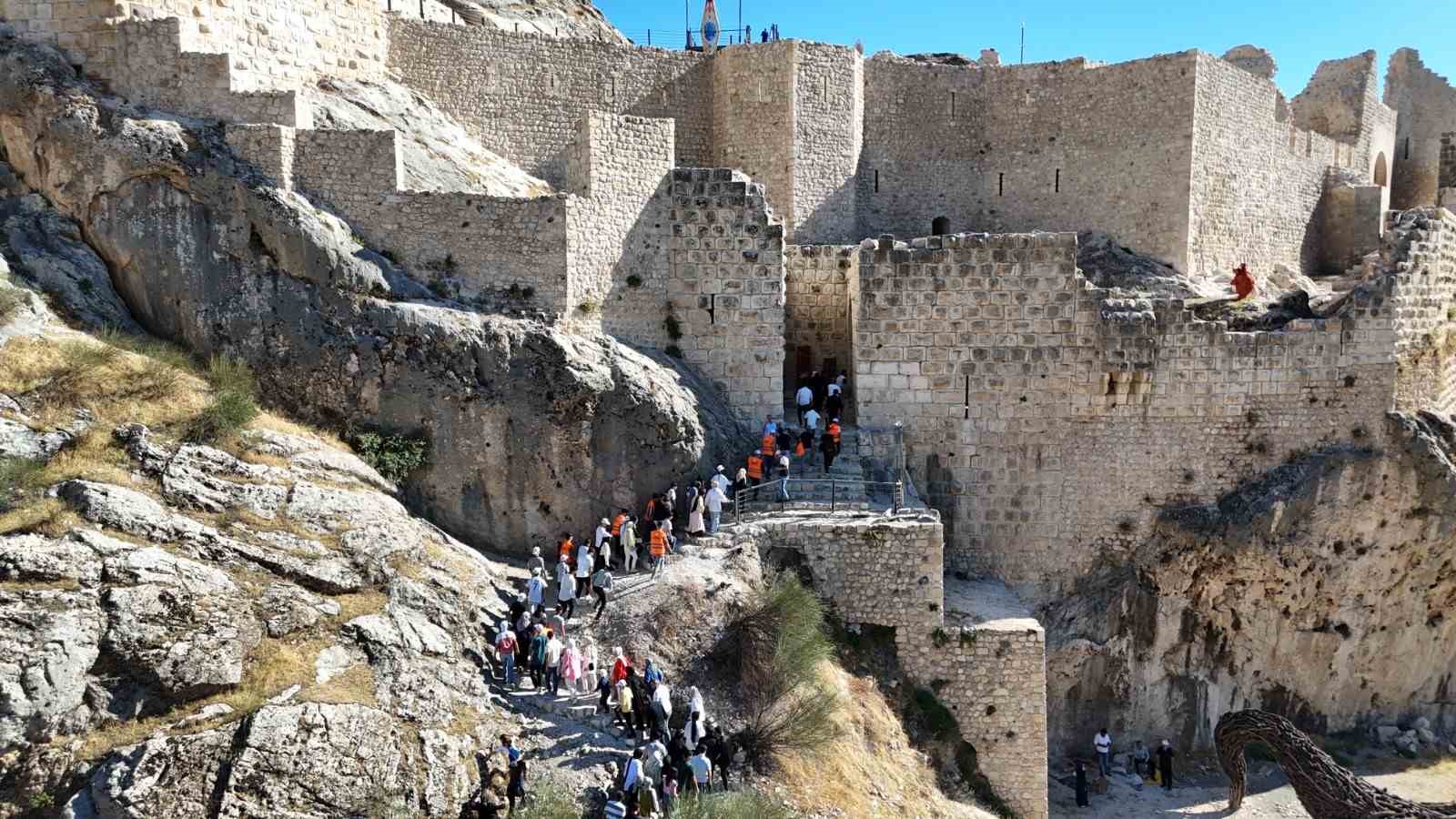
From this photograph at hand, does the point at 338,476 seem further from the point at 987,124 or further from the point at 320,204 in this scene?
the point at 987,124

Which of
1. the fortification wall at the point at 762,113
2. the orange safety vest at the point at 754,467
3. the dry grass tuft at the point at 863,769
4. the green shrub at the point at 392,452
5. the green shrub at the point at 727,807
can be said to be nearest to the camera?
the green shrub at the point at 727,807

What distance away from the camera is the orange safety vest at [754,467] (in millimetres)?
17453

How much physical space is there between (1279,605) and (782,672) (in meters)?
10.1

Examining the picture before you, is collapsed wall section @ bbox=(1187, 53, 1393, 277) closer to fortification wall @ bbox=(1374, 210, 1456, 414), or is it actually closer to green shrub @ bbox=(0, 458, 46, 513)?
fortification wall @ bbox=(1374, 210, 1456, 414)

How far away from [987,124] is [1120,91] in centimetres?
283

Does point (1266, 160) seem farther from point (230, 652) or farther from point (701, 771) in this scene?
point (230, 652)

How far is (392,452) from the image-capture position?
16359mm

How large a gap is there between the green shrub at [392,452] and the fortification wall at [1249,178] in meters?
16.5

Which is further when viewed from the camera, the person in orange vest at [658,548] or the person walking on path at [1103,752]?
the person walking on path at [1103,752]

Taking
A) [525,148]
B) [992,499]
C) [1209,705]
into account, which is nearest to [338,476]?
[525,148]

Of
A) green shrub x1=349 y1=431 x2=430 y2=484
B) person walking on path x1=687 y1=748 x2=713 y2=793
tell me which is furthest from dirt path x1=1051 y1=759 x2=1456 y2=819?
green shrub x1=349 y1=431 x2=430 y2=484

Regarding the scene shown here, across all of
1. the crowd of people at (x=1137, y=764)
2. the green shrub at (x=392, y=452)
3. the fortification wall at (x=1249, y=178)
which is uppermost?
the fortification wall at (x=1249, y=178)

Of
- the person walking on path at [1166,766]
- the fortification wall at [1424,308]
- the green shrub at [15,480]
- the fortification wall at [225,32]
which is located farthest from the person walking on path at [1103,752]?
the fortification wall at [225,32]

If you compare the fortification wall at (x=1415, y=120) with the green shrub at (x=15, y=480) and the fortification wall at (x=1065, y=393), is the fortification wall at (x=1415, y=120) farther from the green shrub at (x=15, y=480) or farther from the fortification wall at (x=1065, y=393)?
the green shrub at (x=15, y=480)
